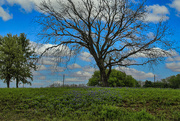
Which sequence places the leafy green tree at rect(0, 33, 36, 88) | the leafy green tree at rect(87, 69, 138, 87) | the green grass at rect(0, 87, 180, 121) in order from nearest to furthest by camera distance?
the green grass at rect(0, 87, 180, 121), the leafy green tree at rect(0, 33, 36, 88), the leafy green tree at rect(87, 69, 138, 87)

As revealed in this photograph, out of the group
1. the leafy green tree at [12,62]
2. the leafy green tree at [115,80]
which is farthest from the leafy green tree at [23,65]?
the leafy green tree at [115,80]

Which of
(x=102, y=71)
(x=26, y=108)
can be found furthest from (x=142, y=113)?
(x=102, y=71)

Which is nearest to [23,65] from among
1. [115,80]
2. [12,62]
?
[12,62]

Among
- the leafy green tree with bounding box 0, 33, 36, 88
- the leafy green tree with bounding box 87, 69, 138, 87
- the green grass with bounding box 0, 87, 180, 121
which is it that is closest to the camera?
the green grass with bounding box 0, 87, 180, 121

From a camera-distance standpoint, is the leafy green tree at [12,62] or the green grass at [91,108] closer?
the green grass at [91,108]

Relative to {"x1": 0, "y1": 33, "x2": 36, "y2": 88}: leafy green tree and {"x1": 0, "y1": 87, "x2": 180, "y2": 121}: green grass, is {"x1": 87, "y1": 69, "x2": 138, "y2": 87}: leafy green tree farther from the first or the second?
{"x1": 0, "y1": 87, "x2": 180, "y2": 121}: green grass

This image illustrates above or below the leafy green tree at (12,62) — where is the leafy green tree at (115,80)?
below

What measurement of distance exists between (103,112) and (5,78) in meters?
28.4

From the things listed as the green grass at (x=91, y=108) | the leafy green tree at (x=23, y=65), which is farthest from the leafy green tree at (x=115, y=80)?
the green grass at (x=91, y=108)

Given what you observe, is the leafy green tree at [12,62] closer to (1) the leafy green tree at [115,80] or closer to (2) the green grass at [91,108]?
(1) the leafy green tree at [115,80]

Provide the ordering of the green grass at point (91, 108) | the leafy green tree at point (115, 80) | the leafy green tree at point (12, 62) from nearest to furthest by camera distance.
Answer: the green grass at point (91, 108) < the leafy green tree at point (12, 62) < the leafy green tree at point (115, 80)

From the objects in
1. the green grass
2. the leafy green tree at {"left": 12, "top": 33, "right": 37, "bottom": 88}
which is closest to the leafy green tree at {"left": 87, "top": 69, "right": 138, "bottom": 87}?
the leafy green tree at {"left": 12, "top": 33, "right": 37, "bottom": 88}

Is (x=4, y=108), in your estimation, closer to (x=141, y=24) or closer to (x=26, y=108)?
(x=26, y=108)

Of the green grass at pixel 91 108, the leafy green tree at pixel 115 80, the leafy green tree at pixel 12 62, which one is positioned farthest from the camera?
the leafy green tree at pixel 115 80
